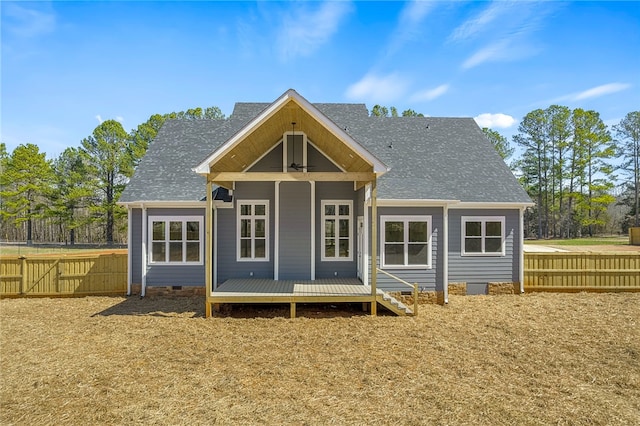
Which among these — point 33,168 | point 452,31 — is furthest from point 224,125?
point 33,168

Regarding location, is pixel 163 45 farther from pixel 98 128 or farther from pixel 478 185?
pixel 98 128

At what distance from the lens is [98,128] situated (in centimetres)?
3388

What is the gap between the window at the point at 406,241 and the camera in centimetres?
1149

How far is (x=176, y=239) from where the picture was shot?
12.3 m

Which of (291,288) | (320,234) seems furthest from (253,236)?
(291,288)

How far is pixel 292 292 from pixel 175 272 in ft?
15.9

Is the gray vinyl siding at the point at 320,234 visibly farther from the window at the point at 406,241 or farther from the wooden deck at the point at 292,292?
the window at the point at 406,241

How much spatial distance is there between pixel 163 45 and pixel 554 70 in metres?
12.9

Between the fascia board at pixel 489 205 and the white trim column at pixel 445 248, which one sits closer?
the white trim column at pixel 445 248

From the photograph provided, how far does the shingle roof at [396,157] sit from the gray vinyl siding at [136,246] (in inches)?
26.9

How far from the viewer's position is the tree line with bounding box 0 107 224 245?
3397 centimetres

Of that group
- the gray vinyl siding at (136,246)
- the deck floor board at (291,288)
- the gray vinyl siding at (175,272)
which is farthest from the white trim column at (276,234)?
the gray vinyl siding at (136,246)

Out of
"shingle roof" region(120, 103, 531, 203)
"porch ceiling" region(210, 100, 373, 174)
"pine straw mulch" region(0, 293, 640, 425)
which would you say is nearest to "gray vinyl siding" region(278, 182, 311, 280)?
"porch ceiling" region(210, 100, 373, 174)

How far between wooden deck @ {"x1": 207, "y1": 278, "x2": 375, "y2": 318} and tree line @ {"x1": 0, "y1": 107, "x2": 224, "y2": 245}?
29676 mm
